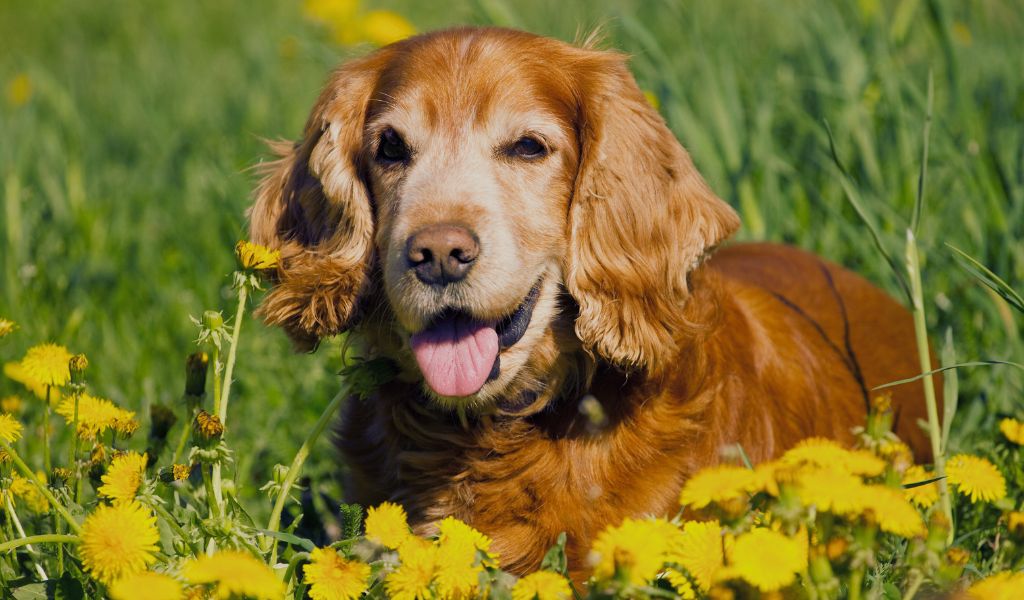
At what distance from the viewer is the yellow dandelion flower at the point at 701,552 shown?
1.68m

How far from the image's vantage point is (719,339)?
2838mm

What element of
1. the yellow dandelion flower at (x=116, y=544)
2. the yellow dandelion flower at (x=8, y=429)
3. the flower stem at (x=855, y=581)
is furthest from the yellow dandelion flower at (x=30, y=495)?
the flower stem at (x=855, y=581)

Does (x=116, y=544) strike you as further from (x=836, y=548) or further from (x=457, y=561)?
(x=836, y=548)

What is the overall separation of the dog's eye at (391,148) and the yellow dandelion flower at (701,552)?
1340 mm

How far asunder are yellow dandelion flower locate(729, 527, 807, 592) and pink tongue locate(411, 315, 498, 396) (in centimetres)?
101

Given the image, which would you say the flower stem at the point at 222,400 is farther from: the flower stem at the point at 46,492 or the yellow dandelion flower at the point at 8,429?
the yellow dandelion flower at the point at 8,429

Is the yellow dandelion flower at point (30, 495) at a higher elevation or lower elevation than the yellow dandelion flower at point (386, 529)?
lower

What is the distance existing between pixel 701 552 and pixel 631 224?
1150 millimetres

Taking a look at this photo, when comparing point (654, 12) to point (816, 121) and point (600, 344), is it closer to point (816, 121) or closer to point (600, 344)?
point (816, 121)

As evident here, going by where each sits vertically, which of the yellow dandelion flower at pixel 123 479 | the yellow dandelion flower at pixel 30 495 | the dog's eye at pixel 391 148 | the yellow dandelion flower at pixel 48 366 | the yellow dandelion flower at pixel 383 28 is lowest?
the yellow dandelion flower at pixel 30 495

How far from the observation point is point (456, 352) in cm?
251

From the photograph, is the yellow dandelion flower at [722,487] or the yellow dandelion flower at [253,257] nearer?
the yellow dandelion flower at [722,487]

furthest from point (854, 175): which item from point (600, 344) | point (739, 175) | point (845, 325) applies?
point (600, 344)

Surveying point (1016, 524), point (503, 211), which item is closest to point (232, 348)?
point (503, 211)
